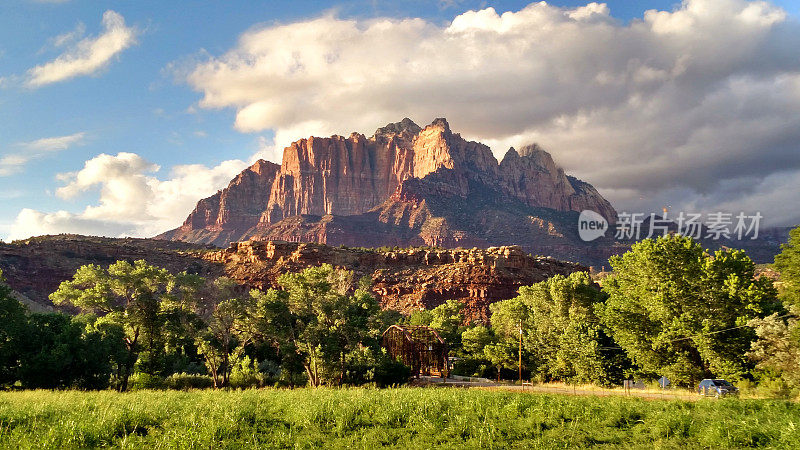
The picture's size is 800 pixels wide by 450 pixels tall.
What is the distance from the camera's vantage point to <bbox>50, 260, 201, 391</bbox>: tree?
29766 millimetres

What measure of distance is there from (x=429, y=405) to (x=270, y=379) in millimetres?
22170

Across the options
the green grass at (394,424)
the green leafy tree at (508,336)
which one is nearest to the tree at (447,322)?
the green leafy tree at (508,336)

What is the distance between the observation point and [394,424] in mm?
17078

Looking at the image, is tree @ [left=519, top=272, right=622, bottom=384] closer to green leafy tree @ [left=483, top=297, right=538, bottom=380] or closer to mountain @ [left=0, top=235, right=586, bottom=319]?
green leafy tree @ [left=483, top=297, right=538, bottom=380]

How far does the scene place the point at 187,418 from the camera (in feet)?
51.9

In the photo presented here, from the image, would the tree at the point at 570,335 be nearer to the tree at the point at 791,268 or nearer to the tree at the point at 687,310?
the tree at the point at 687,310

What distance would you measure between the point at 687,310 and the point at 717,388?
6.48 meters

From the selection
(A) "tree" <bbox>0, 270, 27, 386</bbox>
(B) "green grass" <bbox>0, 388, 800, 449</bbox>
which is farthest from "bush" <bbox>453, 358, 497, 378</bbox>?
(A) "tree" <bbox>0, 270, 27, 386</bbox>

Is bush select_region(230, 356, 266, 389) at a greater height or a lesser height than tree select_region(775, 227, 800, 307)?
lesser

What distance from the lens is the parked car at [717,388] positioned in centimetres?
2783

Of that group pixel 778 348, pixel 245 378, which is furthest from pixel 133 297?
pixel 778 348

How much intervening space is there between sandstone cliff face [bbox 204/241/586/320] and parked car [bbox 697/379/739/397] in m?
65.1

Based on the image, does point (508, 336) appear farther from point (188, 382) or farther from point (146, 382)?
point (146, 382)

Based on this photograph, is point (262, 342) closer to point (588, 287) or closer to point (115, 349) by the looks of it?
point (115, 349)
